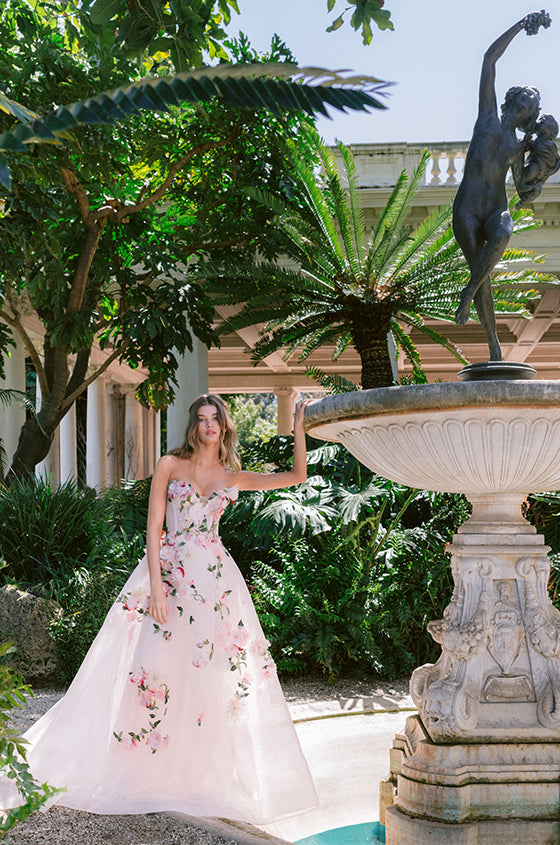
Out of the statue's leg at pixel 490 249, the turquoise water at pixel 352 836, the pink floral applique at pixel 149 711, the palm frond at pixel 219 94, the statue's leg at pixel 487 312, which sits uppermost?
the statue's leg at pixel 490 249

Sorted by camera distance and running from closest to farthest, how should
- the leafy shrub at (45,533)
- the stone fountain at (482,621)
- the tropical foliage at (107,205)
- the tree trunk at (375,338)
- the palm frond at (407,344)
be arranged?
the stone fountain at (482,621), the tropical foliage at (107,205), the leafy shrub at (45,533), the tree trunk at (375,338), the palm frond at (407,344)

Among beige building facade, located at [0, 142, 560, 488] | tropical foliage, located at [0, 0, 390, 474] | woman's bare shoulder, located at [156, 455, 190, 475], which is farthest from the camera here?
beige building facade, located at [0, 142, 560, 488]

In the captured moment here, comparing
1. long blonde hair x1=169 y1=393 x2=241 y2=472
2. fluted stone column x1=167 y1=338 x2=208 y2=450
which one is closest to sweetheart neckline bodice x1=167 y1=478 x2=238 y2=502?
long blonde hair x1=169 y1=393 x2=241 y2=472

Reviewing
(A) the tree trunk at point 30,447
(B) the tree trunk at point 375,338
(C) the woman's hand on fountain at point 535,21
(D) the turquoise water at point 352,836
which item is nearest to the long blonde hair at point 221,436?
(D) the turquoise water at point 352,836

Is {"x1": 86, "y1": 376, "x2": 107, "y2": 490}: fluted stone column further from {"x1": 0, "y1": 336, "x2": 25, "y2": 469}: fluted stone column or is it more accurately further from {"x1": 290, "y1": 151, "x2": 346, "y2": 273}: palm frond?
{"x1": 290, "y1": 151, "x2": 346, "y2": 273}: palm frond

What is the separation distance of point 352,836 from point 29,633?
11.7 ft

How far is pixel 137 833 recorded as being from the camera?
2.76m

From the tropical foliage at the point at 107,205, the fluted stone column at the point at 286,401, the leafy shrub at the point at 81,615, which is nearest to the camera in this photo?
the tropical foliage at the point at 107,205

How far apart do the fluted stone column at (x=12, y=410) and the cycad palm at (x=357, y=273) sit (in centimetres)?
468

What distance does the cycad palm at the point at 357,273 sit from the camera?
8.81 m

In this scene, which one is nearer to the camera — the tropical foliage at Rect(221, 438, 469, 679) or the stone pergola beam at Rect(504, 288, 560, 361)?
the tropical foliage at Rect(221, 438, 469, 679)

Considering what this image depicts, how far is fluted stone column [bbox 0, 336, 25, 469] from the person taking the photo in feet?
40.8

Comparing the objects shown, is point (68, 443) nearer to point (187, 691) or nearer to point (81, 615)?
point (81, 615)

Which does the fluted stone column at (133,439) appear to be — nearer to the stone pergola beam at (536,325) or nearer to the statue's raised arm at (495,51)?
the stone pergola beam at (536,325)
